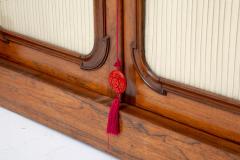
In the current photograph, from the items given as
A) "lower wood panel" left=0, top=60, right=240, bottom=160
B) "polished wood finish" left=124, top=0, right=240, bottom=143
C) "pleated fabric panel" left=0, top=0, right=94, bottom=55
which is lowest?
"lower wood panel" left=0, top=60, right=240, bottom=160

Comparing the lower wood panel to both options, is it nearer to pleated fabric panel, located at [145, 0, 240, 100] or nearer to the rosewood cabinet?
the rosewood cabinet

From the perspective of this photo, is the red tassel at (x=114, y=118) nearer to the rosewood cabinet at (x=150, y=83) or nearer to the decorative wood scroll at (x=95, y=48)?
the rosewood cabinet at (x=150, y=83)

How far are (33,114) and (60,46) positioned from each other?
203mm

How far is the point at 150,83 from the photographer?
4.28ft

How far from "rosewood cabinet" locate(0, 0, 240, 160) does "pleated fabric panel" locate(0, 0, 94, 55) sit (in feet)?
0.06

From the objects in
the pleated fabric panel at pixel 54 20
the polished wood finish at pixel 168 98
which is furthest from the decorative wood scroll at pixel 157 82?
the pleated fabric panel at pixel 54 20

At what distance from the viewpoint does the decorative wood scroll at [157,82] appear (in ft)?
3.94

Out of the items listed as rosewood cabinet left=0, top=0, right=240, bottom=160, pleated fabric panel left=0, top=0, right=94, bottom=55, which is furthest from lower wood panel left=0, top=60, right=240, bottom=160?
pleated fabric panel left=0, top=0, right=94, bottom=55

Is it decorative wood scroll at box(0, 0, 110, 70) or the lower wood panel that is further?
decorative wood scroll at box(0, 0, 110, 70)

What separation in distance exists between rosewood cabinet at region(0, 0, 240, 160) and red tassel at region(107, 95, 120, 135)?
0.5 inches

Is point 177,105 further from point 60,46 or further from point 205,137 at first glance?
point 60,46

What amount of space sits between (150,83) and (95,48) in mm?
176

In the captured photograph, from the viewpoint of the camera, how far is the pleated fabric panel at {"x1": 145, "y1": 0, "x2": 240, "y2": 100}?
1144 mm

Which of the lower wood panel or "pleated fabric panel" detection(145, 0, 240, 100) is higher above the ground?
"pleated fabric panel" detection(145, 0, 240, 100)
